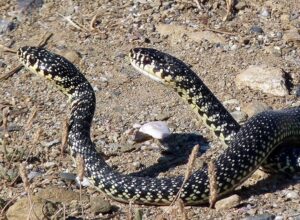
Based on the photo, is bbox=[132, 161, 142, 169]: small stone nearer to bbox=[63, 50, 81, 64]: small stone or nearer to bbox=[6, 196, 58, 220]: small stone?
bbox=[6, 196, 58, 220]: small stone

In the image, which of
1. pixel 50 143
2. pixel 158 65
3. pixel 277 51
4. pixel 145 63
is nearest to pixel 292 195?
pixel 158 65

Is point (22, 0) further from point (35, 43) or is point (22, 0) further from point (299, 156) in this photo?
point (299, 156)

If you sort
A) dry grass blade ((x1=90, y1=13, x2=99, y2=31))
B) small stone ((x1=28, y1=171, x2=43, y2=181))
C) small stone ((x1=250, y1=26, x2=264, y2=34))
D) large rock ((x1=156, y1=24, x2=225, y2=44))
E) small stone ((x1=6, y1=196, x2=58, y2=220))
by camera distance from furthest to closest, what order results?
1. dry grass blade ((x1=90, y1=13, x2=99, y2=31))
2. small stone ((x1=250, y1=26, x2=264, y2=34))
3. large rock ((x1=156, y1=24, x2=225, y2=44))
4. small stone ((x1=28, y1=171, x2=43, y2=181))
5. small stone ((x1=6, y1=196, x2=58, y2=220))

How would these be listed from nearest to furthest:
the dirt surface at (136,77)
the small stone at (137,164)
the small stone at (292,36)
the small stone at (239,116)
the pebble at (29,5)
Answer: the dirt surface at (136,77)
the small stone at (137,164)
the small stone at (239,116)
the small stone at (292,36)
the pebble at (29,5)

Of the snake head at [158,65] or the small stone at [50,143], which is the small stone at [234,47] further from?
the small stone at [50,143]

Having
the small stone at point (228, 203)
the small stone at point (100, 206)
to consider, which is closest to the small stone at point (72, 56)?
Answer: the small stone at point (100, 206)

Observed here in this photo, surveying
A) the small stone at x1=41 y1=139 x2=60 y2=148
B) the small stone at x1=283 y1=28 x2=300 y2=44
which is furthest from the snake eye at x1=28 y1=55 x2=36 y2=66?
the small stone at x1=283 y1=28 x2=300 y2=44
